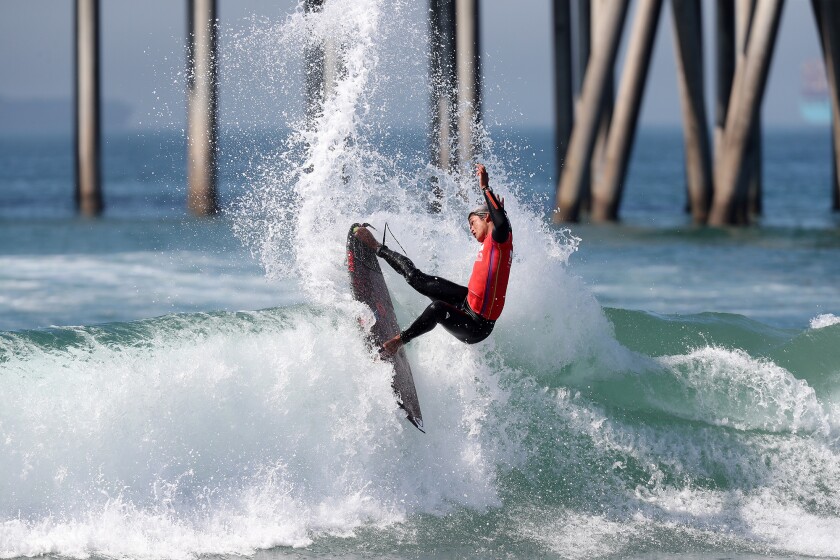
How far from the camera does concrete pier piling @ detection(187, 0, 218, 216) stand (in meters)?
20.9

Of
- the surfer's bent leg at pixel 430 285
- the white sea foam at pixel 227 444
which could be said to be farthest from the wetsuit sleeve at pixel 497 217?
the white sea foam at pixel 227 444

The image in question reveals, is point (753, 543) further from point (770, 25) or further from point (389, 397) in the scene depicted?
point (770, 25)

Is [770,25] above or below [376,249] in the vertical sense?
above

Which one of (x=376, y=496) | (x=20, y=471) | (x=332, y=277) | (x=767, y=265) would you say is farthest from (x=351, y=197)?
(x=767, y=265)

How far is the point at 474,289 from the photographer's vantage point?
24.1 feet

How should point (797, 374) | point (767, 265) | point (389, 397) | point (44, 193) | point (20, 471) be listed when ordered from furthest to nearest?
point (44, 193)
point (767, 265)
point (797, 374)
point (389, 397)
point (20, 471)

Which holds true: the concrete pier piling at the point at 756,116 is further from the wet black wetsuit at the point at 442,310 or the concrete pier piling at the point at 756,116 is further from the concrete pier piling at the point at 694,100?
the wet black wetsuit at the point at 442,310

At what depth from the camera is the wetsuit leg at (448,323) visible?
737cm

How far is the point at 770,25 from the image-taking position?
18.8 metres

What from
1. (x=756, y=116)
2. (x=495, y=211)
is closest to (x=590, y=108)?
(x=756, y=116)

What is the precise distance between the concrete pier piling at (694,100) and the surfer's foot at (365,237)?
13.6 metres

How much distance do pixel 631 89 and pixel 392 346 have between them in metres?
13.0

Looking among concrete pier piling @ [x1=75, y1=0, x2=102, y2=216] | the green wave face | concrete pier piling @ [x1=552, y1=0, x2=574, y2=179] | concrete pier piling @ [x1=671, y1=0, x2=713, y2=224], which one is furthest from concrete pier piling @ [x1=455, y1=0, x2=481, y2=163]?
the green wave face

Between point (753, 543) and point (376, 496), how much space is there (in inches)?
90.9
